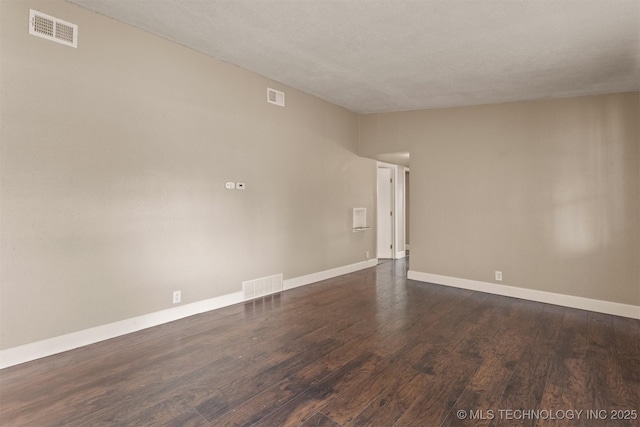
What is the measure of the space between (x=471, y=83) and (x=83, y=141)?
446 cm

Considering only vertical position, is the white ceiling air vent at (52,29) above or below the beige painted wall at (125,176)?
above

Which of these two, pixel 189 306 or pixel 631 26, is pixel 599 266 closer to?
pixel 631 26

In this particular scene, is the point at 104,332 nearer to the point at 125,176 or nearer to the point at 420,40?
the point at 125,176

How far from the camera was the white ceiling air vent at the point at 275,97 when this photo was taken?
453 cm

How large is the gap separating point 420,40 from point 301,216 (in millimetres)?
2942

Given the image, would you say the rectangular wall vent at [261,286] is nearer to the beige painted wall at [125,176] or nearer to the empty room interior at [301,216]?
the empty room interior at [301,216]

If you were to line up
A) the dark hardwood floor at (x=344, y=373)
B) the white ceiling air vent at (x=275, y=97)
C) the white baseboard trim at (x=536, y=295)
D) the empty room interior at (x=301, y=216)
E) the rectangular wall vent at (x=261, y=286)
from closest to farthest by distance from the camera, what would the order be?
the dark hardwood floor at (x=344, y=373) < the empty room interior at (x=301, y=216) < the white baseboard trim at (x=536, y=295) < the rectangular wall vent at (x=261, y=286) < the white ceiling air vent at (x=275, y=97)

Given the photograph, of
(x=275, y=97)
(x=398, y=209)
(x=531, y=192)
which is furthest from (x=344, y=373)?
(x=398, y=209)

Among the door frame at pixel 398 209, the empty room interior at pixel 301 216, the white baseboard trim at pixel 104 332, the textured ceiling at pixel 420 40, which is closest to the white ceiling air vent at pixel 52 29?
the empty room interior at pixel 301 216

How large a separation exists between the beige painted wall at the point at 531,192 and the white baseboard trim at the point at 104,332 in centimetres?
353

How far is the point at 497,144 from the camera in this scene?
16.1ft

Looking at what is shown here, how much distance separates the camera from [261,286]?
448 centimetres

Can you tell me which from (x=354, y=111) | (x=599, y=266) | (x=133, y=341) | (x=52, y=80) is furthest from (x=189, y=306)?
(x=599, y=266)

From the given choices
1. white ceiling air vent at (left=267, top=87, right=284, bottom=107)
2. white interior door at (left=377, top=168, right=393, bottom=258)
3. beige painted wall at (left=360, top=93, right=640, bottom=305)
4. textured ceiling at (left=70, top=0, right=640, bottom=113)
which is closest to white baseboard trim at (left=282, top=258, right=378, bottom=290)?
white interior door at (left=377, top=168, right=393, bottom=258)
